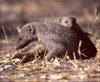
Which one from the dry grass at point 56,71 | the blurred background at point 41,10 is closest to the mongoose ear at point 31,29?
the dry grass at point 56,71

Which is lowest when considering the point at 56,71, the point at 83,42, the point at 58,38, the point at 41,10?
the point at 41,10

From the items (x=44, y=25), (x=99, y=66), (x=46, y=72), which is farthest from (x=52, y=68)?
(x=44, y=25)

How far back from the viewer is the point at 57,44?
7066 millimetres

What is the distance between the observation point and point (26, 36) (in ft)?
24.5

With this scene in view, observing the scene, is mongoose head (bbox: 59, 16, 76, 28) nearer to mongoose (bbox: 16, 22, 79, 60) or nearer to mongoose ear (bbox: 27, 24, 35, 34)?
mongoose (bbox: 16, 22, 79, 60)

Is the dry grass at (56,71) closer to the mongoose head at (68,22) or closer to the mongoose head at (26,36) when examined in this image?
the mongoose head at (26,36)

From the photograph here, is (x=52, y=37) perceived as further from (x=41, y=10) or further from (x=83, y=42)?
(x=41, y=10)

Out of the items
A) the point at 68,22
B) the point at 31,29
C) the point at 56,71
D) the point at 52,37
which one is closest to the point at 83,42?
the point at 68,22

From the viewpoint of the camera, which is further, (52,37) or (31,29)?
(31,29)

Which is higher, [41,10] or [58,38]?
[58,38]

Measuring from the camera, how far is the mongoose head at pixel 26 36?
7.43 meters

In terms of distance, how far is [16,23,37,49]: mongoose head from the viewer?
743 centimetres

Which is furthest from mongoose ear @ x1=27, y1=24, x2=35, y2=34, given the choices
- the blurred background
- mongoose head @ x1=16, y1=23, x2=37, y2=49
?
the blurred background

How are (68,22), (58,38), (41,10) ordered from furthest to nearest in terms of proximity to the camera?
(41,10), (68,22), (58,38)
